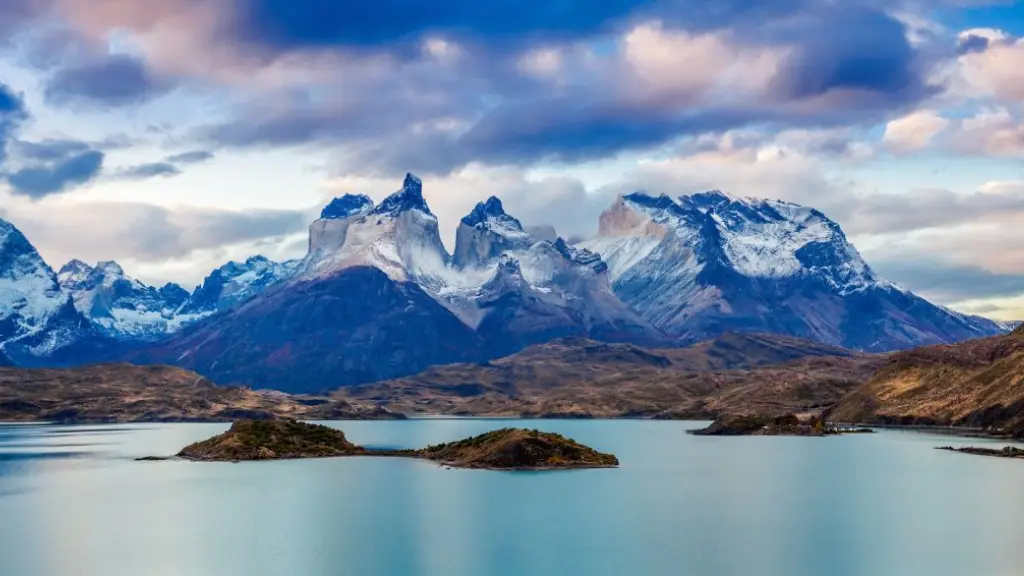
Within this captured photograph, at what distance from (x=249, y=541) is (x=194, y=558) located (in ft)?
40.0

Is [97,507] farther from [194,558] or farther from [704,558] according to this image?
[704,558]

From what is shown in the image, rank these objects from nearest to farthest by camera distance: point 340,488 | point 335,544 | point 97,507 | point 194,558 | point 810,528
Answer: point 194,558 → point 335,544 → point 810,528 → point 97,507 → point 340,488

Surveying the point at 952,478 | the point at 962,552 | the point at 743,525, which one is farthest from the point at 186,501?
the point at 952,478

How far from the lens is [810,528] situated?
5625 inches

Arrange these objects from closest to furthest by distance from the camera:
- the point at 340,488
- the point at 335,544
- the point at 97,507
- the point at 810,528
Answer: the point at 335,544
the point at 810,528
the point at 97,507
the point at 340,488

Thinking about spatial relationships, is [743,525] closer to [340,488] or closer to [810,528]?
[810,528]

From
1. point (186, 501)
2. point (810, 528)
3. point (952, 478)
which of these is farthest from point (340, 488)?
point (952, 478)

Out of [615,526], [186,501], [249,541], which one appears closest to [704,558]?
[615,526]

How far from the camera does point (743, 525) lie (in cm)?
14575

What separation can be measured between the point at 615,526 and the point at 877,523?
3300cm

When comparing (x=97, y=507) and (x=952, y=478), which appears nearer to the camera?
(x=97, y=507)

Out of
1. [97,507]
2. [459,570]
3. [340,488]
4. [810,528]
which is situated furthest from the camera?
[340,488]

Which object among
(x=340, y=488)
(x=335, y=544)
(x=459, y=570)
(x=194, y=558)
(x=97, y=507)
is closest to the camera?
(x=459, y=570)

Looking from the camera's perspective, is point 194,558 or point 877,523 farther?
point 877,523
